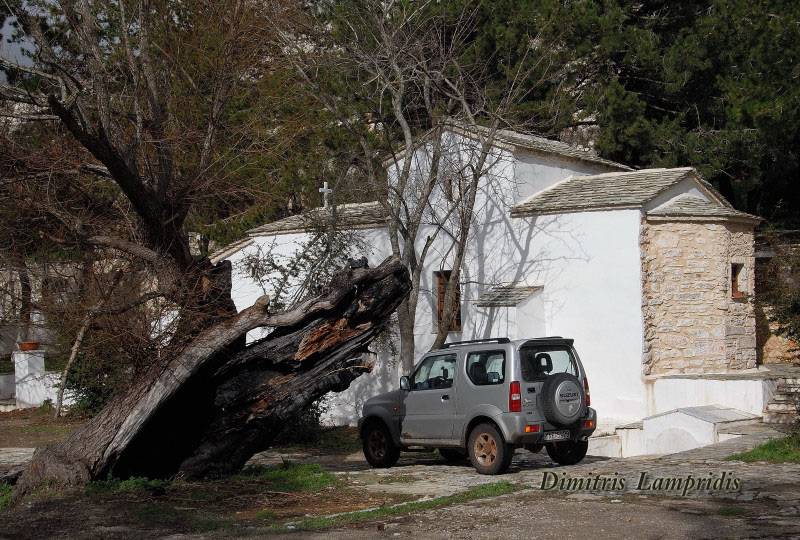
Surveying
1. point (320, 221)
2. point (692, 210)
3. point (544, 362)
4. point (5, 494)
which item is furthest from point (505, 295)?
point (5, 494)

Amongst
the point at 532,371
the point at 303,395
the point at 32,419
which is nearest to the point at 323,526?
the point at 303,395

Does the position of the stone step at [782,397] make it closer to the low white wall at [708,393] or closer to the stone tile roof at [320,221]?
the low white wall at [708,393]

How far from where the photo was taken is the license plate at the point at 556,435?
11477mm

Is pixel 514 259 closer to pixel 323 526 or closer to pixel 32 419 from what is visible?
pixel 323 526

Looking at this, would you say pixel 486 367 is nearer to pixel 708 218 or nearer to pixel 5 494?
pixel 5 494

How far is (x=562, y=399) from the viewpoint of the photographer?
37.5 ft

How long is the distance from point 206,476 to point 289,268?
8.89 m

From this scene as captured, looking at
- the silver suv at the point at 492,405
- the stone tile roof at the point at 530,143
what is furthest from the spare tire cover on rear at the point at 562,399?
the stone tile roof at the point at 530,143

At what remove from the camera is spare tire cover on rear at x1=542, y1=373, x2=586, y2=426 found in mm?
11375

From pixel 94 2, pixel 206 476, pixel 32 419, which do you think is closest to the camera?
pixel 206 476

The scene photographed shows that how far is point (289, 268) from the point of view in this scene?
64.4 ft

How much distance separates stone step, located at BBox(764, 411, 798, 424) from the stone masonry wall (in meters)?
2.29

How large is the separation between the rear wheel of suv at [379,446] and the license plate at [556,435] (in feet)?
8.67

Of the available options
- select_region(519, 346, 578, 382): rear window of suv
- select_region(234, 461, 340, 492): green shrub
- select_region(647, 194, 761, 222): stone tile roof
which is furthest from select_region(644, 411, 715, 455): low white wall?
select_region(234, 461, 340, 492): green shrub
